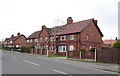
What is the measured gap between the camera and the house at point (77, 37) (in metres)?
43.3

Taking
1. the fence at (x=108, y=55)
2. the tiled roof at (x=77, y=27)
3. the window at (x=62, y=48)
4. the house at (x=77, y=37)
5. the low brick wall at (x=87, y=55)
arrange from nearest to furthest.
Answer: the fence at (x=108, y=55), the low brick wall at (x=87, y=55), the house at (x=77, y=37), the tiled roof at (x=77, y=27), the window at (x=62, y=48)

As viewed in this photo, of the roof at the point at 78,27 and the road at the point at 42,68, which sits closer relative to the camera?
the road at the point at 42,68

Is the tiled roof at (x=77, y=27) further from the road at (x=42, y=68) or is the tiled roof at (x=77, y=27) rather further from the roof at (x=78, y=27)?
the road at (x=42, y=68)

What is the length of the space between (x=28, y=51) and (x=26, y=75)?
44.6 m

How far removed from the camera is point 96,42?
155 ft

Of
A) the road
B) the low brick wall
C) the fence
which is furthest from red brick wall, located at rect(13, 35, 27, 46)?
the road

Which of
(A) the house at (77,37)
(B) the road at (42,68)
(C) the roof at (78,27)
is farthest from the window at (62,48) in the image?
(B) the road at (42,68)

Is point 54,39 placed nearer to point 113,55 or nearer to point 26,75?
point 113,55

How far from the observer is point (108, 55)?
22.6m

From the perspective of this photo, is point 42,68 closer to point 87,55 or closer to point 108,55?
point 108,55

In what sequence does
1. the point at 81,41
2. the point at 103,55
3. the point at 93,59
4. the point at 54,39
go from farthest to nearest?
the point at 54,39 → the point at 81,41 → the point at 93,59 → the point at 103,55

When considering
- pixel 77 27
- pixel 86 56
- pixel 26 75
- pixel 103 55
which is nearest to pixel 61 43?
pixel 77 27

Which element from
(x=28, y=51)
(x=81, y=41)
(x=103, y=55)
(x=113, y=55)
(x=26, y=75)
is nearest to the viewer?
(x=26, y=75)

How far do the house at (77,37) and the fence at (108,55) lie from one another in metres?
17.7
